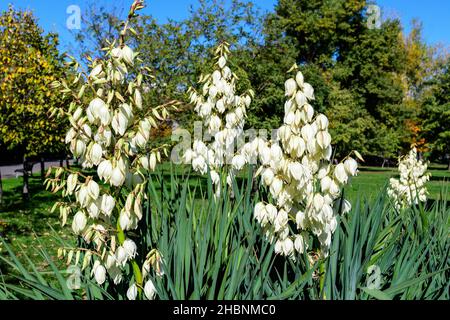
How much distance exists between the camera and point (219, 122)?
3.54 meters

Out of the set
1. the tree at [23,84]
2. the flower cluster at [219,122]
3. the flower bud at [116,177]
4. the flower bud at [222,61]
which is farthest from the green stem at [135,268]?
the tree at [23,84]

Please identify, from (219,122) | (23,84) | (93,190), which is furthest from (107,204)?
(23,84)

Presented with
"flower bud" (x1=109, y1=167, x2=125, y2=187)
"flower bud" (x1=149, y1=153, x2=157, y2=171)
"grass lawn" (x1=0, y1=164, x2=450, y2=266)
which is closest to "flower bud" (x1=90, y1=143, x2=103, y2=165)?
"flower bud" (x1=109, y1=167, x2=125, y2=187)

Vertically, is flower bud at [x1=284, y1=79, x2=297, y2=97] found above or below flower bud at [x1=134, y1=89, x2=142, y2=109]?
above

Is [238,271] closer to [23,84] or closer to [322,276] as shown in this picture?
[322,276]

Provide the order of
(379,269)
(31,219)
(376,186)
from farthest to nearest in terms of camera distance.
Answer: (31,219) < (376,186) < (379,269)

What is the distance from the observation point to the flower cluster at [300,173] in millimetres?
2199

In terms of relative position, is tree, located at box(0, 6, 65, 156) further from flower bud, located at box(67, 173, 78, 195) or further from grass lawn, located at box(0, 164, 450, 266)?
flower bud, located at box(67, 173, 78, 195)

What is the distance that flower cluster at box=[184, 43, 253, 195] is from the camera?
3.52m

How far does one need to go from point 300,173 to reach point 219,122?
1484mm

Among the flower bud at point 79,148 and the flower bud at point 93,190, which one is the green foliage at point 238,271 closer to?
the flower bud at point 93,190

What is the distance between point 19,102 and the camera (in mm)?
9852

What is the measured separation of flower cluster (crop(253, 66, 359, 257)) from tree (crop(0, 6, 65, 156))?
7903 millimetres

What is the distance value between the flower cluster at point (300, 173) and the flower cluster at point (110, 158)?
0.62m
